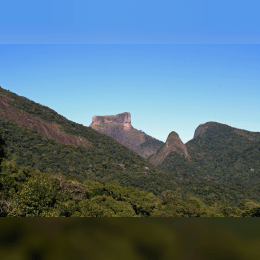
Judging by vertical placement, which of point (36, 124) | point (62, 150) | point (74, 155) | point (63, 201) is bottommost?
point (63, 201)

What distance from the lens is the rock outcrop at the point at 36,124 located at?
129875 mm

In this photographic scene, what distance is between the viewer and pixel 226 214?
7338 cm

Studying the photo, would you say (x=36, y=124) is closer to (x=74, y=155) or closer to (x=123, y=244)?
(x=74, y=155)

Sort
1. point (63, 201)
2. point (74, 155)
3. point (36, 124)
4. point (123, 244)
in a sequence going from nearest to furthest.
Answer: point (123, 244), point (63, 201), point (74, 155), point (36, 124)

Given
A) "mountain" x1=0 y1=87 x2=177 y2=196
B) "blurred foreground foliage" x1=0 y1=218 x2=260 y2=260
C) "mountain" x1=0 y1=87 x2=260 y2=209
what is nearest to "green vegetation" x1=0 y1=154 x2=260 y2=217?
"blurred foreground foliage" x1=0 y1=218 x2=260 y2=260

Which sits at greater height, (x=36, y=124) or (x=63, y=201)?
(x=36, y=124)

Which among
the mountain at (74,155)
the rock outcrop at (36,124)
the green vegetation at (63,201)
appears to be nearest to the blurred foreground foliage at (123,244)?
the green vegetation at (63,201)

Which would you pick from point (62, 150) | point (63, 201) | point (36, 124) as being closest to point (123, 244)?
point (63, 201)

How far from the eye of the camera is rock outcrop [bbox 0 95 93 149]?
12988 cm

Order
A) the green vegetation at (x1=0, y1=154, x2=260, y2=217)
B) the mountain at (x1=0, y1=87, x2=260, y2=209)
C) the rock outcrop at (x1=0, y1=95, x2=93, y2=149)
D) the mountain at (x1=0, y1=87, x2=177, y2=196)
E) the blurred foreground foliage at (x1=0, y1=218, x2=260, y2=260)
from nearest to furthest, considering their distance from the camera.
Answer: the blurred foreground foliage at (x1=0, y1=218, x2=260, y2=260) → the green vegetation at (x1=0, y1=154, x2=260, y2=217) → the mountain at (x1=0, y1=87, x2=177, y2=196) → the mountain at (x1=0, y1=87, x2=260, y2=209) → the rock outcrop at (x1=0, y1=95, x2=93, y2=149)

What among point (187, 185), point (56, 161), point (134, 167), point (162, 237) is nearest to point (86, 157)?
point (56, 161)

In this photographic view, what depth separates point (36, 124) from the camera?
13812cm

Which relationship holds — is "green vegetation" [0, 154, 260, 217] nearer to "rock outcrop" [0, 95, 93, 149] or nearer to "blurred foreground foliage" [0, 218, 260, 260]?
"blurred foreground foliage" [0, 218, 260, 260]

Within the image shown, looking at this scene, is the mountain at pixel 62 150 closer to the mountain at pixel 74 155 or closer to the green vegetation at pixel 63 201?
the mountain at pixel 74 155
